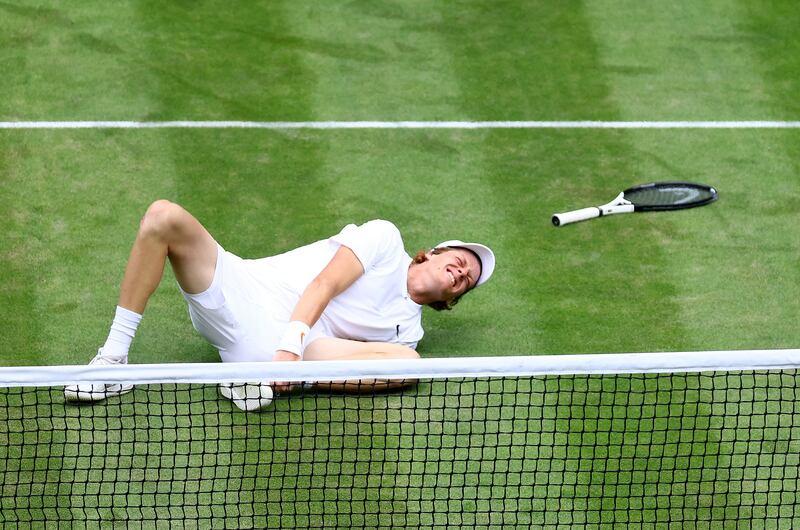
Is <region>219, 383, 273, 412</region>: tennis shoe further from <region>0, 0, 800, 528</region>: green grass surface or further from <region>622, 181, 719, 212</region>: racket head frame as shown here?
<region>622, 181, 719, 212</region>: racket head frame

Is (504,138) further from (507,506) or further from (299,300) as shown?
(507,506)

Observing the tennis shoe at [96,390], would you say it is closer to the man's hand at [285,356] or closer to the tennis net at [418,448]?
the tennis net at [418,448]

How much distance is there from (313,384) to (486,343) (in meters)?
1.24

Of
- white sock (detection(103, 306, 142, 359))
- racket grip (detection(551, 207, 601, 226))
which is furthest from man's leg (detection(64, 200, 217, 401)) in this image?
racket grip (detection(551, 207, 601, 226))

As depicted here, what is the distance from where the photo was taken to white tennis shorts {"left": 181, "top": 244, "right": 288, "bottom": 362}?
330 inches

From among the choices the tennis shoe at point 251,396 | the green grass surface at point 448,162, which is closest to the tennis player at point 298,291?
Answer: the tennis shoe at point 251,396

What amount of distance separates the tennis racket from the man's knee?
10.4 feet

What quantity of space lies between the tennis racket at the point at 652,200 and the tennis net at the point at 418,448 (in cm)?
194

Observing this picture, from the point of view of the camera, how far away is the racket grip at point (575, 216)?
1029cm

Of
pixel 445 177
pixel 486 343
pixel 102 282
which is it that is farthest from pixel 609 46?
pixel 102 282

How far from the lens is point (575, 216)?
1034 centimetres

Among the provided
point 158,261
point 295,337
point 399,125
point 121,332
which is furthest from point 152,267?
point 399,125

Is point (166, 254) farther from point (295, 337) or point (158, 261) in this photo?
point (295, 337)

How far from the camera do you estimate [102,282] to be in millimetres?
9586
